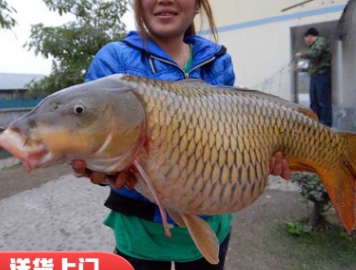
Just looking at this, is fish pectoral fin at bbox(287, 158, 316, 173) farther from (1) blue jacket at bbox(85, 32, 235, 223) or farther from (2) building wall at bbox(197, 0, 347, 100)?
(2) building wall at bbox(197, 0, 347, 100)

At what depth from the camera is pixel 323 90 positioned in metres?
4.75

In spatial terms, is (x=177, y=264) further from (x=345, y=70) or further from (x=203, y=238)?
(x=345, y=70)

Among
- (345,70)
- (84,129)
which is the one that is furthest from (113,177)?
(345,70)

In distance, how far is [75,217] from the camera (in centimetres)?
258

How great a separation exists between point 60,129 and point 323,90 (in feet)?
15.8

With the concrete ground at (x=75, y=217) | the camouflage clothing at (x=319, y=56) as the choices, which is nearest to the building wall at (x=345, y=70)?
the camouflage clothing at (x=319, y=56)

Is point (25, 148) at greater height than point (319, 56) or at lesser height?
lesser

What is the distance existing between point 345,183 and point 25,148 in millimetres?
932

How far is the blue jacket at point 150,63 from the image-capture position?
97cm

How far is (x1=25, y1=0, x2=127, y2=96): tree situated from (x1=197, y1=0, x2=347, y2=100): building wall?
300 cm

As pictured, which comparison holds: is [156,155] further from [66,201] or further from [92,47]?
[92,47]

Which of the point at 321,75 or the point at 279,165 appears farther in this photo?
the point at 321,75

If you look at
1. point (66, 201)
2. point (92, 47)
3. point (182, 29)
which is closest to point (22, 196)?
point (66, 201)

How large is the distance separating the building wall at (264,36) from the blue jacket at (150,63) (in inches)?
224
